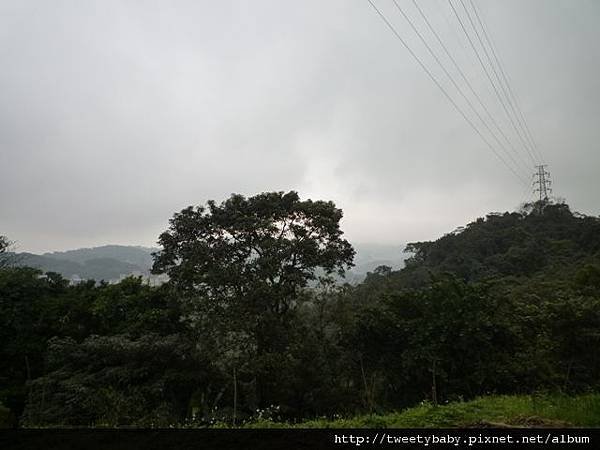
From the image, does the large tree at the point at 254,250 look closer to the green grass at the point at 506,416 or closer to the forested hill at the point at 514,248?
the green grass at the point at 506,416

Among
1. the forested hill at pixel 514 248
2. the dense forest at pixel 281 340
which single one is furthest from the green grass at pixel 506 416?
the forested hill at pixel 514 248

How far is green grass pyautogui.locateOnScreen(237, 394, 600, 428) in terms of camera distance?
18.8ft

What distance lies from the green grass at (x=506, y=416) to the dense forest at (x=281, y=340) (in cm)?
726

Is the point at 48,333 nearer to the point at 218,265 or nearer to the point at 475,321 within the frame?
the point at 218,265

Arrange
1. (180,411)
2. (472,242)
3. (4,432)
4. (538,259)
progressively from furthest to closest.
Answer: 1. (472,242)
2. (538,259)
3. (180,411)
4. (4,432)

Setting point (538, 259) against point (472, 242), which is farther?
point (472, 242)

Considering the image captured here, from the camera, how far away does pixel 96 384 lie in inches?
611

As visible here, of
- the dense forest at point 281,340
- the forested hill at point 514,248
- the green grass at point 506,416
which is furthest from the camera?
the forested hill at point 514,248

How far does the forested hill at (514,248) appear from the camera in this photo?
43.2m

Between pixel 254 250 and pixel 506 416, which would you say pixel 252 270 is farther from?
pixel 506 416

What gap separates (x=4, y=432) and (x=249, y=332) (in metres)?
10.4

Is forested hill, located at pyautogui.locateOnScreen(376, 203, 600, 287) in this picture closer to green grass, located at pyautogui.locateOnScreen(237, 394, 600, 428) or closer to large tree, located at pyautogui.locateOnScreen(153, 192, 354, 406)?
large tree, located at pyautogui.locateOnScreen(153, 192, 354, 406)

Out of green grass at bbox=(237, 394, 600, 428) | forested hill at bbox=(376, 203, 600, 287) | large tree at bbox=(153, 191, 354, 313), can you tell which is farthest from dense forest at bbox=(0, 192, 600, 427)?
forested hill at bbox=(376, 203, 600, 287)

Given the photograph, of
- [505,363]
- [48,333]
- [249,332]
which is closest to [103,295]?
[48,333]
